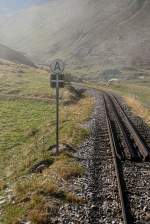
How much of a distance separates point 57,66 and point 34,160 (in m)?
4.82

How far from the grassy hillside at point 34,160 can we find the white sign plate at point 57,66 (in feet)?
13.4

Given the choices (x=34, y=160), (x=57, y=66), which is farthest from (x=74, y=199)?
(x=57, y=66)

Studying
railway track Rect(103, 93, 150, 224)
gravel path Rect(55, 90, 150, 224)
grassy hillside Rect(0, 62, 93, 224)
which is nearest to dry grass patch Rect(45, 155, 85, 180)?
grassy hillside Rect(0, 62, 93, 224)

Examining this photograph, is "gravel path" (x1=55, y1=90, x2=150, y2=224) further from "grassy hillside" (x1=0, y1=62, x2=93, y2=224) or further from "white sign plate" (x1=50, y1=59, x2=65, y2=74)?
"white sign plate" (x1=50, y1=59, x2=65, y2=74)

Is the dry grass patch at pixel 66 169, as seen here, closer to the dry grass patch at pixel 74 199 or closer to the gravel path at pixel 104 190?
the gravel path at pixel 104 190

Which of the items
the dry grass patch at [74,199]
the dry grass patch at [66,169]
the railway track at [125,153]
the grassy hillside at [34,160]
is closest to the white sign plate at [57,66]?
the grassy hillside at [34,160]

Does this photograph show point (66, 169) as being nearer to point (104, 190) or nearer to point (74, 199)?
point (104, 190)

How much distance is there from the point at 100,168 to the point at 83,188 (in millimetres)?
2685

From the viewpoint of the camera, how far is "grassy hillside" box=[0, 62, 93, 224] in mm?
12812

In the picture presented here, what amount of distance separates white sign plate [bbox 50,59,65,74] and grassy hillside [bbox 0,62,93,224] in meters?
4.09

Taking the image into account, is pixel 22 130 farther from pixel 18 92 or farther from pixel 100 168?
pixel 18 92

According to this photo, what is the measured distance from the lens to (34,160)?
64.1ft

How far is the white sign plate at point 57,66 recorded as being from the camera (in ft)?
61.1

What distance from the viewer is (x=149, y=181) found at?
15.2m
